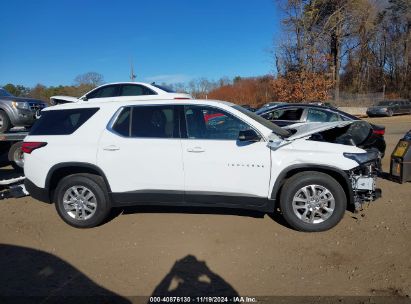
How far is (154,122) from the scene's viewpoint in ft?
17.1

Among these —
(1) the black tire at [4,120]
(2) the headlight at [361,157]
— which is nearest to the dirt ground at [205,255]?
(2) the headlight at [361,157]

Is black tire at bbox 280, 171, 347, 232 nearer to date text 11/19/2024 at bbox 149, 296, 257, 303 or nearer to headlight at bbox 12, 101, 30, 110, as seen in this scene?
date text 11/19/2024 at bbox 149, 296, 257, 303

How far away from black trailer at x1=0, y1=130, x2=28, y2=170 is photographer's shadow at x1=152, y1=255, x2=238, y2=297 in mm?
5457

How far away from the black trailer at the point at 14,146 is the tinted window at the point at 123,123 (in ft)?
12.7

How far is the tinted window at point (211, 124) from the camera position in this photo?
16.3ft

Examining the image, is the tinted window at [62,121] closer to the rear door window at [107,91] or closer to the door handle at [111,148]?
the door handle at [111,148]

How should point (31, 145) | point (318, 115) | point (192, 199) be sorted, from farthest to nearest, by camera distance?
point (318, 115)
point (31, 145)
point (192, 199)

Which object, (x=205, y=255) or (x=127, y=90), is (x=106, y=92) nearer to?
(x=127, y=90)

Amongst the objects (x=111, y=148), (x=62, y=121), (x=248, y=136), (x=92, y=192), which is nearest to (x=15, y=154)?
(x=62, y=121)

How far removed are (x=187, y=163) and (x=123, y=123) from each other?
3.52 feet

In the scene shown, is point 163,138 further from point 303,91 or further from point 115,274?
point 303,91

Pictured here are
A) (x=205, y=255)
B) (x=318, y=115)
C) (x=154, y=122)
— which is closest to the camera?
(x=205, y=255)

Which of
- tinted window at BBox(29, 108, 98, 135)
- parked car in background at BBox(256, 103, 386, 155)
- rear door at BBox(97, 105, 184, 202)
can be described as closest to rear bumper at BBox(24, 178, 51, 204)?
tinted window at BBox(29, 108, 98, 135)

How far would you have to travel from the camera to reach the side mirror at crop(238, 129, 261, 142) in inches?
184
